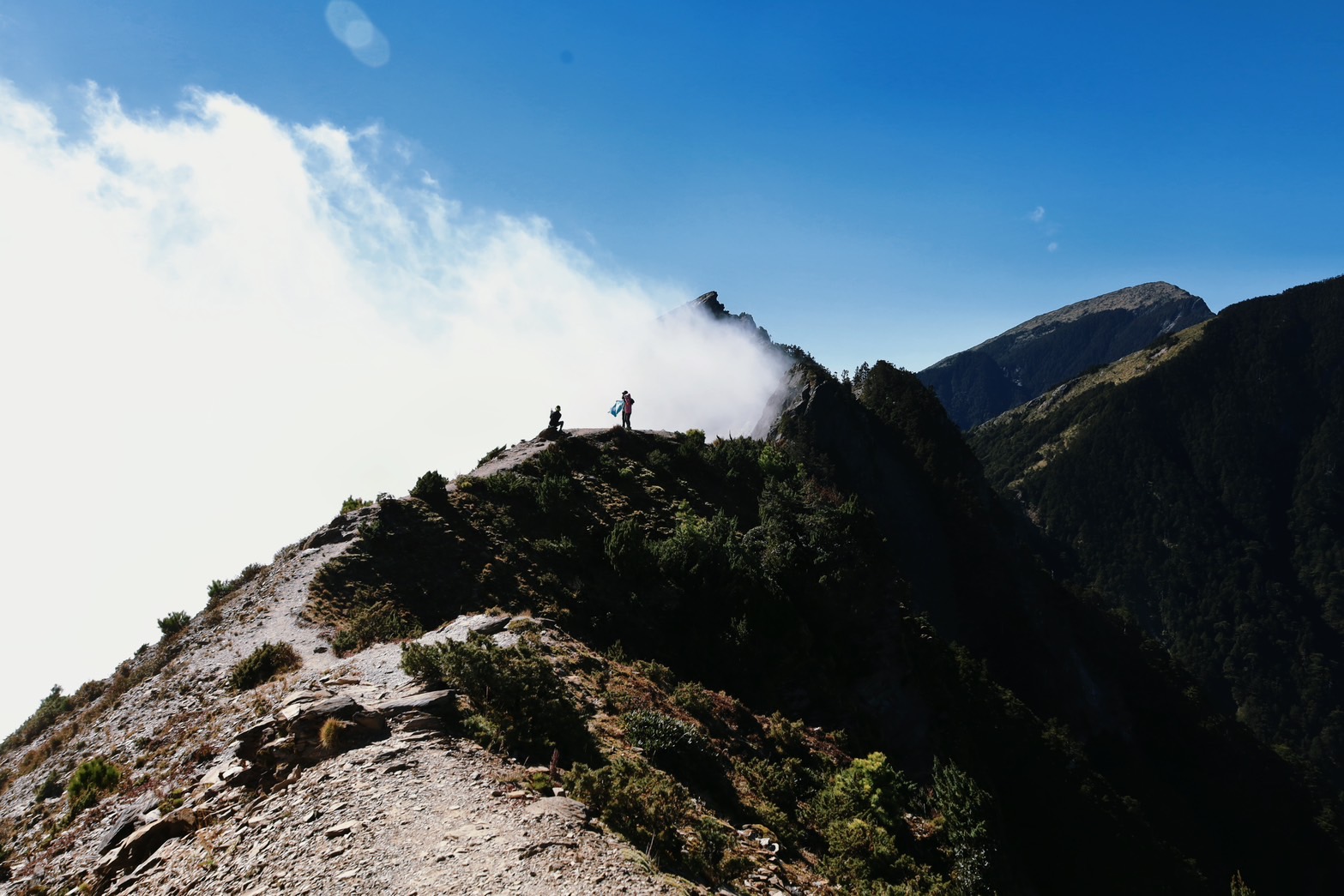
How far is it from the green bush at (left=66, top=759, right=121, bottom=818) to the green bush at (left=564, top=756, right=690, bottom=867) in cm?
1015

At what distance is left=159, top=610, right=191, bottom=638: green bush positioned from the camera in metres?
21.9

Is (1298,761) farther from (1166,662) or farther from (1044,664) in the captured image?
(1044,664)

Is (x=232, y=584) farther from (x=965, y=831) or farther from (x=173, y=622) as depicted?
(x=965, y=831)

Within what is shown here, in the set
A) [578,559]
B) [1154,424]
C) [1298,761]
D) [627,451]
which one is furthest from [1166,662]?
[1154,424]

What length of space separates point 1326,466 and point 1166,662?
173297 millimetres

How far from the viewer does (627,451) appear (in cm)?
3588

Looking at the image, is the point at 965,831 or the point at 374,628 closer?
the point at 965,831

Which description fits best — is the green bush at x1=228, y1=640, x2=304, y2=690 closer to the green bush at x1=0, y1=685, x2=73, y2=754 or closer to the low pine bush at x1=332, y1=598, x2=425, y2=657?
the low pine bush at x1=332, y1=598, x2=425, y2=657

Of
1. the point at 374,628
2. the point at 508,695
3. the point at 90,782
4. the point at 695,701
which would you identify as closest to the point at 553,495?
the point at 374,628

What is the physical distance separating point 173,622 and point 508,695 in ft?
57.1

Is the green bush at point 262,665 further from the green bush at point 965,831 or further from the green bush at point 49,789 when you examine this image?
the green bush at point 965,831

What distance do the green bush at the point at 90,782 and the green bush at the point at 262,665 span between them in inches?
121

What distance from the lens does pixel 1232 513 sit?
174 m

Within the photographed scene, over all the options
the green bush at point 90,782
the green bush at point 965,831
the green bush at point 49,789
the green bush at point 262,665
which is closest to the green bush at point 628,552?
the green bush at point 262,665
